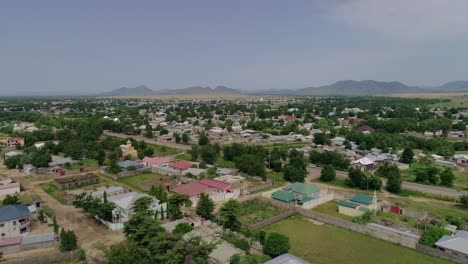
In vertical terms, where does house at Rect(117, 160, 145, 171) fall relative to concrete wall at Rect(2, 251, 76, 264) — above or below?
above

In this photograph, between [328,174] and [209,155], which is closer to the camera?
[328,174]

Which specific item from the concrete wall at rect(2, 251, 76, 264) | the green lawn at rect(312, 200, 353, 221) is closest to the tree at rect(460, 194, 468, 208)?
the green lawn at rect(312, 200, 353, 221)

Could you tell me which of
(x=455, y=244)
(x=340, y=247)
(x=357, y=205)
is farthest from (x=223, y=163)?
(x=455, y=244)

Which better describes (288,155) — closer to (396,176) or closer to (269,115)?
(396,176)

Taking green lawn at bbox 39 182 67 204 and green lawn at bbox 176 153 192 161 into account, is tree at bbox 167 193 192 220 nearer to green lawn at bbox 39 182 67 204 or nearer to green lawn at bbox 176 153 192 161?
green lawn at bbox 39 182 67 204

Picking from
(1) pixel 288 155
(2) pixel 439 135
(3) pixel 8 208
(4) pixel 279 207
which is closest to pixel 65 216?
(3) pixel 8 208

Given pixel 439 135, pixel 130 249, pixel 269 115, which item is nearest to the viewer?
pixel 130 249

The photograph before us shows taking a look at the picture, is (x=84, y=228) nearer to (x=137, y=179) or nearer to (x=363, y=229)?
(x=137, y=179)
